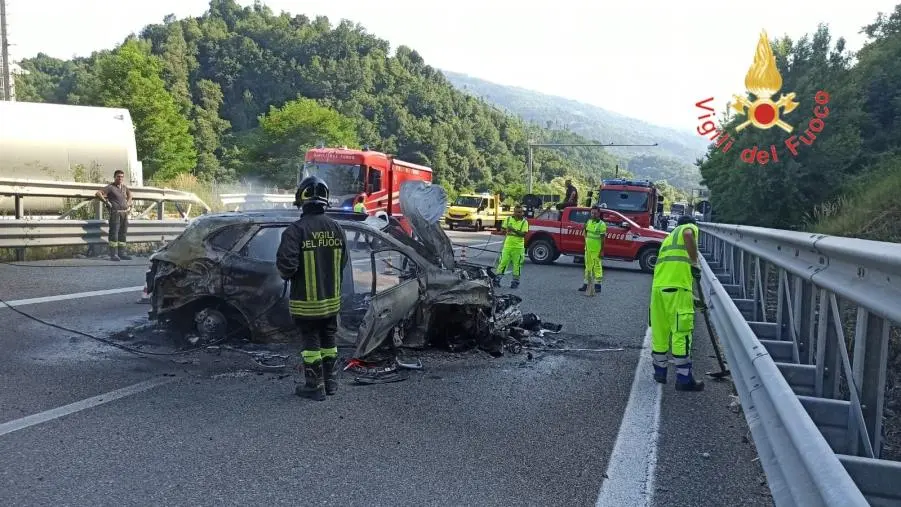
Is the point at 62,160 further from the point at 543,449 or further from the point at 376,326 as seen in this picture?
the point at 543,449

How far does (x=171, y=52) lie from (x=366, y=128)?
2731 centimetres

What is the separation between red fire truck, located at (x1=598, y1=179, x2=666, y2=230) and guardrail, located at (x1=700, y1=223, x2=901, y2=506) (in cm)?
1693

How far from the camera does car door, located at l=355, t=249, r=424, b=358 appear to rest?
5973 mm

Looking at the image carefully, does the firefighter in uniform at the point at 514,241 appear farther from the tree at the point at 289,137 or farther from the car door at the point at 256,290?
the tree at the point at 289,137

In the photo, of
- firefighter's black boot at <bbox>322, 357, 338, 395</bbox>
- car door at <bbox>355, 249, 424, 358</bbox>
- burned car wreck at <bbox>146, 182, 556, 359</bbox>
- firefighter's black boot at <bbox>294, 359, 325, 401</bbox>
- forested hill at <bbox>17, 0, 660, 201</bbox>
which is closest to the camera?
firefighter's black boot at <bbox>294, 359, 325, 401</bbox>

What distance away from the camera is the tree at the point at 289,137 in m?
74.9

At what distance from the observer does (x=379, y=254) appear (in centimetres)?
692

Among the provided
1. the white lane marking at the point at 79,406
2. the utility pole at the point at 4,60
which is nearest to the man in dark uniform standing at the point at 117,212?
the white lane marking at the point at 79,406

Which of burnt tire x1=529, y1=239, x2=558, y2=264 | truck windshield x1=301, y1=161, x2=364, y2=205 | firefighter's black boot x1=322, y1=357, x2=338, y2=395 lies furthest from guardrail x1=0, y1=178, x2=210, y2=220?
firefighter's black boot x1=322, y1=357, x2=338, y2=395

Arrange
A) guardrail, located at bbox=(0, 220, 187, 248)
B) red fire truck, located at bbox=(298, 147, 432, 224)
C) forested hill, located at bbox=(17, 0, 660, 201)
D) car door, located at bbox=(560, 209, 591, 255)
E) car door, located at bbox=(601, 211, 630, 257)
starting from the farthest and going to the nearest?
forested hill, located at bbox=(17, 0, 660, 201), red fire truck, located at bbox=(298, 147, 432, 224), car door, located at bbox=(560, 209, 591, 255), car door, located at bbox=(601, 211, 630, 257), guardrail, located at bbox=(0, 220, 187, 248)

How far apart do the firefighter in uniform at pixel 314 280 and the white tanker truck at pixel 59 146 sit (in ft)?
44.1

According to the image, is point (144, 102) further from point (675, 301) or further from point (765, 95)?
point (675, 301)

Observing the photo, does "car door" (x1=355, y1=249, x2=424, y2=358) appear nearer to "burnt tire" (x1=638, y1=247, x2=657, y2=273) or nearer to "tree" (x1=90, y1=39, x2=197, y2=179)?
"burnt tire" (x1=638, y1=247, x2=657, y2=273)

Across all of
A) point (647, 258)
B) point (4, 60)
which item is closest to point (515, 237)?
point (647, 258)
